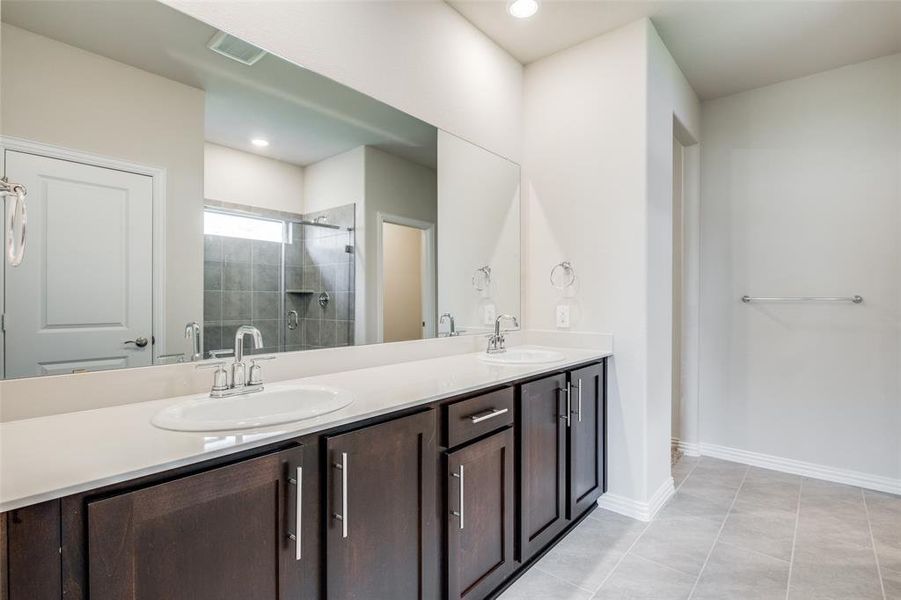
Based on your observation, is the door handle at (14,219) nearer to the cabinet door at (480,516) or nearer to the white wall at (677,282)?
the cabinet door at (480,516)

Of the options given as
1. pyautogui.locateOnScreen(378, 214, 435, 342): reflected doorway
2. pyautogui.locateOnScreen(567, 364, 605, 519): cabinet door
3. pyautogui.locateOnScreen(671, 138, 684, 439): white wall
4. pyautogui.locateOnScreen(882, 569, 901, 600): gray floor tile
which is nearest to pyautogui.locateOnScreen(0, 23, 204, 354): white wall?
pyautogui.locateOnScreen(378, 214, 435, 342): reflected doorway

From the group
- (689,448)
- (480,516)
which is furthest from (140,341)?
(689,448)

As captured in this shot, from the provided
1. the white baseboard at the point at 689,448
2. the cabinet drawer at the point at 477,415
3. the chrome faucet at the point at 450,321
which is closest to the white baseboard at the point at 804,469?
the white baseboard at the point at 689,448

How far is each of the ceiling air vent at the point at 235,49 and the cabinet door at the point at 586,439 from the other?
1750mm

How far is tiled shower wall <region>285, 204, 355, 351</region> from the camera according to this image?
1.61 m

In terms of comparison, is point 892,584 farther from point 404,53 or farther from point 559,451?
point 404,53

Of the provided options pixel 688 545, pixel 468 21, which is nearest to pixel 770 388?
pixel 688 545

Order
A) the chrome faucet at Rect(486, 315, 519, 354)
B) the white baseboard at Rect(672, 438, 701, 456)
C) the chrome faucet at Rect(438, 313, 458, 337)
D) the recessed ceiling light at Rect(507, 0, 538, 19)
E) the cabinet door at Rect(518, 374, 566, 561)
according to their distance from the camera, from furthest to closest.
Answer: the white baseboard at Rect(672, 438, 701, 456)
the chrome faucet at Rect(486, 315, 519, 354)
the chrome faucet at Rect(438, 313, 458, 337)
the recessed ceiling light at Rect(507, 0, 538, 19)
the cabinet door at Rect(518, 374, 566, 561)

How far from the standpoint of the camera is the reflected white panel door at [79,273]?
3.48 ft

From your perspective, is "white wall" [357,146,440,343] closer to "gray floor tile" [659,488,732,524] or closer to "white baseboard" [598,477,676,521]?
"white baseboard" [598,477,676,521]

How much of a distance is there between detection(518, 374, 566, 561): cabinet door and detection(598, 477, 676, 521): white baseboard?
488mm

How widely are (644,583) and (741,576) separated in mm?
419

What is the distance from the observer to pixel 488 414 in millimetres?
1556

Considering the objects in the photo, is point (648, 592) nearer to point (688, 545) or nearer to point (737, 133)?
point (688, 545)
